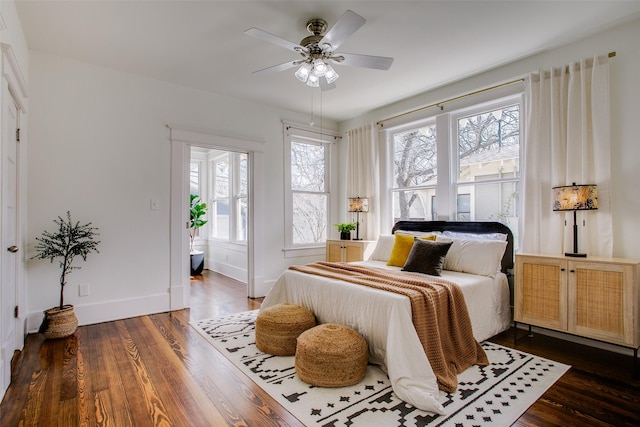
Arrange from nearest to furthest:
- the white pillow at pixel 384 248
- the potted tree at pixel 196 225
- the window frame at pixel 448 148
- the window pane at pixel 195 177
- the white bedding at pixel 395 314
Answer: the white bedding at pixel 395 314, the window frame at pixel 448 148, the white pillow at pixel 384 248, the potted tree at pixel 196 225, the window pane at pixel 195 177

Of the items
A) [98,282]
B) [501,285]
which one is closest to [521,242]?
[501,285]

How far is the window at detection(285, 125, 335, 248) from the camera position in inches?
199

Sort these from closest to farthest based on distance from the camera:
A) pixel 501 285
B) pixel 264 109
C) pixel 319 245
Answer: pixel 501 285 → pixel 264 109 → pixel 319 245

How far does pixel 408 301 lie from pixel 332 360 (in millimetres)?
621

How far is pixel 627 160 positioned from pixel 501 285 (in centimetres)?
145

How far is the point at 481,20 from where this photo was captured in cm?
270

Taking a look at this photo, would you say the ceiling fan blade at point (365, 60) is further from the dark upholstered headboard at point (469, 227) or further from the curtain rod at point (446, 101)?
the dark upholstered headboard at point (469, 227)

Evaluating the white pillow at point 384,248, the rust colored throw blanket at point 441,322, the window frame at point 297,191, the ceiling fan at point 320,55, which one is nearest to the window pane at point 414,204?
the white pillow at point 384,248

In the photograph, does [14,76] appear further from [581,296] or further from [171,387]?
[581,296]

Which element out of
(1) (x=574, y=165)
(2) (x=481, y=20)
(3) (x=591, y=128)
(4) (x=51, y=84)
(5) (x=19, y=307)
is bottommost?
(5) (x=19, y=307)

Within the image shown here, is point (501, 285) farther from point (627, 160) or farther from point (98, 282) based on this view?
point (98, 282)

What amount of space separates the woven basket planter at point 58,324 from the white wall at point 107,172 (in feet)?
1.10

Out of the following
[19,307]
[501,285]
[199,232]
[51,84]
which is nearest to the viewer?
[19,307]

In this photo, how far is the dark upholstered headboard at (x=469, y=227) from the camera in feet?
11.1
